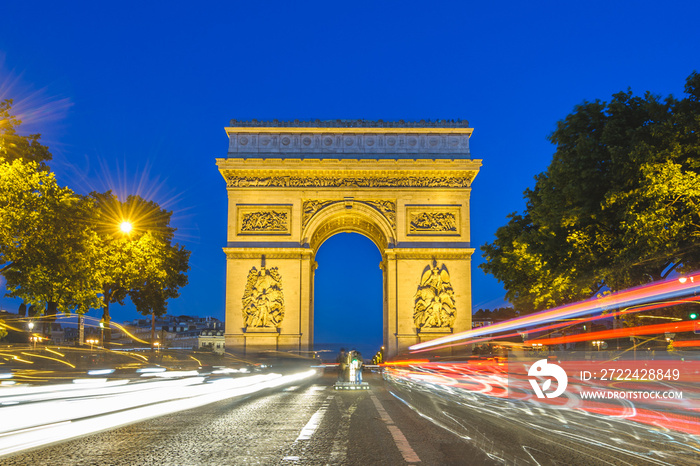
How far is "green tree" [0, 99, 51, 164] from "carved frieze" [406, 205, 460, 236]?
22581 mm

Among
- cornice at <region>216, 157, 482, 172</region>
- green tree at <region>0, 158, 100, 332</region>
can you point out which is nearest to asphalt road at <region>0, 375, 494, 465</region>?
green tree at <region>0, 158, 100, 332</region>

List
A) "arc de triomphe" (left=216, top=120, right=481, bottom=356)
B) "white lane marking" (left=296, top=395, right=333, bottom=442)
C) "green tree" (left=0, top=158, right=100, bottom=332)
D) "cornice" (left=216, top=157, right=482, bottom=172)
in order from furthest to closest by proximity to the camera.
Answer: "cornice" (left=216, top=157, right=482, bottom=172), "arc de triomphe" (left=216, top=120, right=481, bottom=356), "green tree" (left=0, top=158, right=100, bottom=332), "white lane marking" (left=296, top=395, right=333, bottom=442)

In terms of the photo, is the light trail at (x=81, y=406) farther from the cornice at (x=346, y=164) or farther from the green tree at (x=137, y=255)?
the cornice at (x=346, y=164)

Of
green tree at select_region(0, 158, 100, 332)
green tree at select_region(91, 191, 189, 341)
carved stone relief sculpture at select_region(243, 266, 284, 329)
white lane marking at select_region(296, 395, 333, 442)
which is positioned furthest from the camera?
carved stone relief sculpture at select_region(243, 266, 284, 329)

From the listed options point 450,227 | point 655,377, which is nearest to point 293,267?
point 450,227

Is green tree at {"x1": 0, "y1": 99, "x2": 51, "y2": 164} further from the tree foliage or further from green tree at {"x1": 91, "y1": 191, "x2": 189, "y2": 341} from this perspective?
the tree foliage

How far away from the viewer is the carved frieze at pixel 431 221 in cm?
Result: 4419

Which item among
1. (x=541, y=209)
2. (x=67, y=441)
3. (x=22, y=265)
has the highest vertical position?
(x=541, y=209)

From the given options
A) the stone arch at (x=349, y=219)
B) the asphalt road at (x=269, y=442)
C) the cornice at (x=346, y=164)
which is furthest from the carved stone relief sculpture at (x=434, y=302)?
the asphalt road at (x=269, y=442)

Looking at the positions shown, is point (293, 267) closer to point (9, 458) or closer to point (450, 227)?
point (450, 227)

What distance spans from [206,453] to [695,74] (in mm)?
18920

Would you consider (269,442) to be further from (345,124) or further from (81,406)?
(345,124)

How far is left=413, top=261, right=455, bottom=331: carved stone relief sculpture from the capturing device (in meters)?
43.1

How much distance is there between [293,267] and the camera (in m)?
43.9
